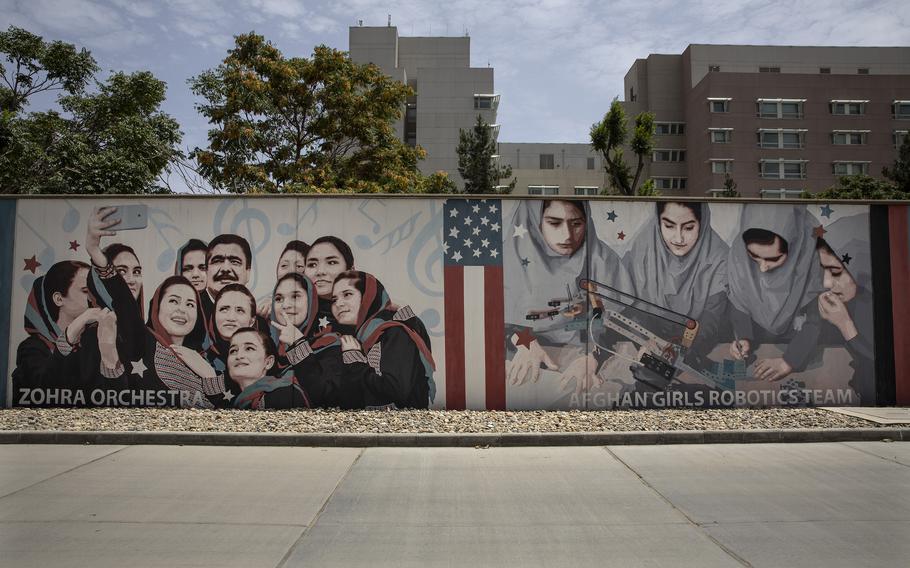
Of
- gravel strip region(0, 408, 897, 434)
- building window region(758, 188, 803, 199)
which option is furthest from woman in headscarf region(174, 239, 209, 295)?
building window region(758, 188, 803, 199)

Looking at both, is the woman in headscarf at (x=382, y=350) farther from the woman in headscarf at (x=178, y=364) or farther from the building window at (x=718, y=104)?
the building window at (x=718, y=104)

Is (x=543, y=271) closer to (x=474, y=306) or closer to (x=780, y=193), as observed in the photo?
(x=474, y=306)

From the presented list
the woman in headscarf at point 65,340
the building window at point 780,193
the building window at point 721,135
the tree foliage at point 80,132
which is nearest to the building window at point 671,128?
the building window at point 721,135

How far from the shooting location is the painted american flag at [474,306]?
364 inches

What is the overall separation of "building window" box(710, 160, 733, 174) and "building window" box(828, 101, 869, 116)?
12.1 meters

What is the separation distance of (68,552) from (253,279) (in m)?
5.14

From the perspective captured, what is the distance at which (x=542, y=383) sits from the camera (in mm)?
9305

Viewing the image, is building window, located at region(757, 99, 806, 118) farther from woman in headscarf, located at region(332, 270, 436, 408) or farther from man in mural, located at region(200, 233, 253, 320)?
man in mural, located at region(200, 233, 253, 320)

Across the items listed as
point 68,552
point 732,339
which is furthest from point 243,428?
point 732,339

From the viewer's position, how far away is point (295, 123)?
24.9m

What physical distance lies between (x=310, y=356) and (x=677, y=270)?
547 centimetres

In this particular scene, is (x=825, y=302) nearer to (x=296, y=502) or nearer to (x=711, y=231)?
(x=711, y=231)

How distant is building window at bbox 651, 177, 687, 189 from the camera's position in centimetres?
7250

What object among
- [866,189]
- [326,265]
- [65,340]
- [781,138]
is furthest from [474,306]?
[781,138]
